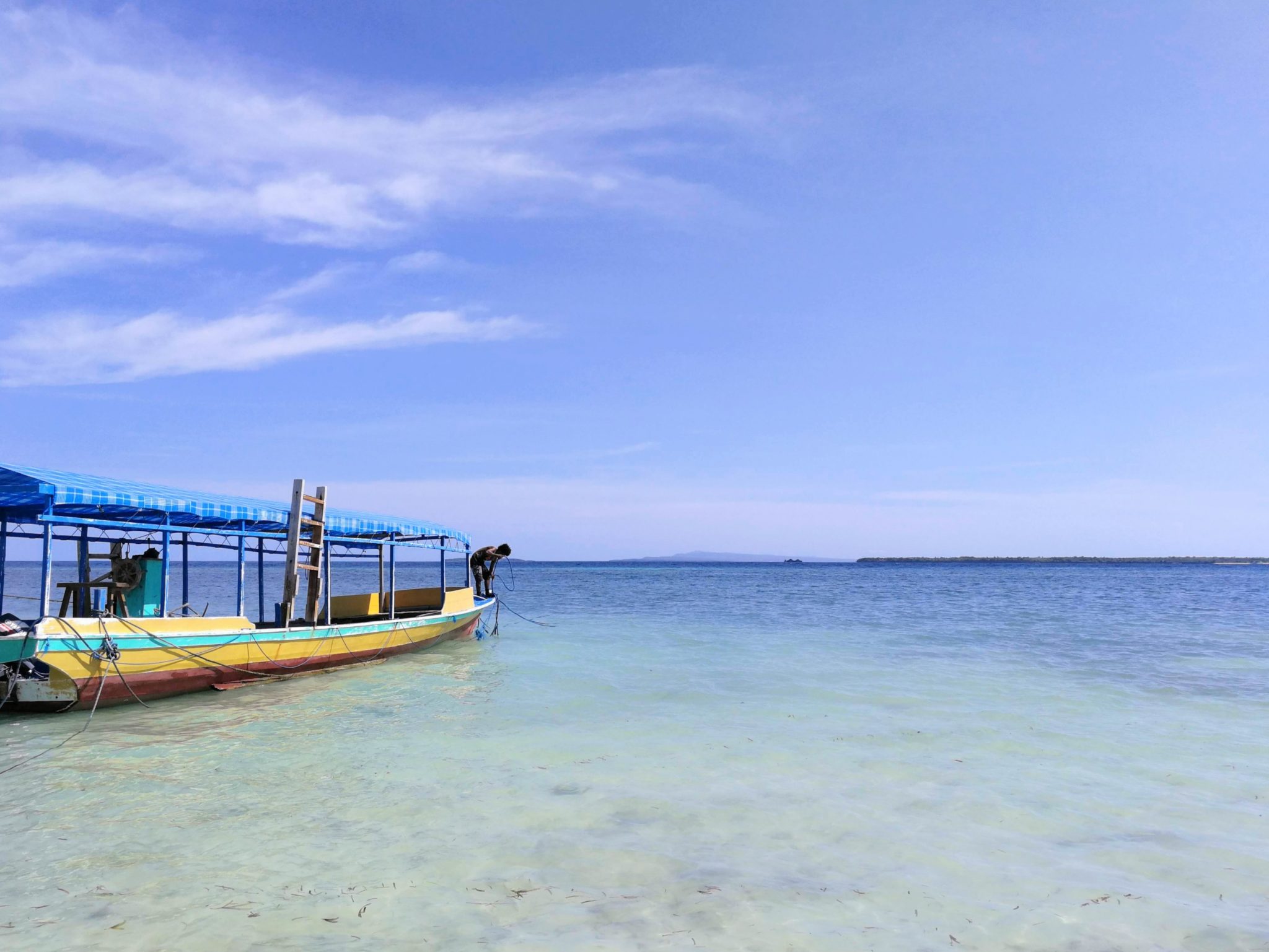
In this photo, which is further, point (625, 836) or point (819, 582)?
point (819, 582)

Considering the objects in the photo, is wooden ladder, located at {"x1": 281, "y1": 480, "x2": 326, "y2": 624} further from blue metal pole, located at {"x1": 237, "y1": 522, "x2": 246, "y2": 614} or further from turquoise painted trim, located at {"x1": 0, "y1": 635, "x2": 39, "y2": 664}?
turquoise painted trim, located at {"x1": 0, "y1": 635, "x2": 39, "y2": 664}

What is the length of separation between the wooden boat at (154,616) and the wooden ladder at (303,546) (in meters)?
0.03

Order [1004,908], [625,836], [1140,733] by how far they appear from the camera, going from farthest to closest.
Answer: [1140,733] → [625,836] → [1004,908]

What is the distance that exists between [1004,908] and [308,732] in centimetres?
817

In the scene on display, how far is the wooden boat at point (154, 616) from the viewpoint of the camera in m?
10.6

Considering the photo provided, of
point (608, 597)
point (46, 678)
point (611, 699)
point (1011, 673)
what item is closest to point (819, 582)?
point (608, 597)

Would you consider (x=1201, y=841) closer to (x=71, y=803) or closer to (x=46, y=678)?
(x=71, y=803)

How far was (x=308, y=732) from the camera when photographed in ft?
33.8

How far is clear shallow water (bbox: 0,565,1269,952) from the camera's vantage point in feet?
16.4

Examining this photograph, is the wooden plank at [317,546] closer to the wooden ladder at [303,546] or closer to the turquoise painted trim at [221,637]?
the wooden ladder at [303,546]

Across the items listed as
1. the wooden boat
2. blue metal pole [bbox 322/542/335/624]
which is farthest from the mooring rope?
blue metal pole [bbox 322/542/335/624]

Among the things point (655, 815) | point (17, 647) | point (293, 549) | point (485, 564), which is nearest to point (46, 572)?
point (17, 647)

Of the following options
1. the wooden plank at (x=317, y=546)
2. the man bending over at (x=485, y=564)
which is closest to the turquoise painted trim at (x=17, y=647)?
the wooden plank at (x=317, y=546)

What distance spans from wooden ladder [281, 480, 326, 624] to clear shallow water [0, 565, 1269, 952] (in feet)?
5.20
